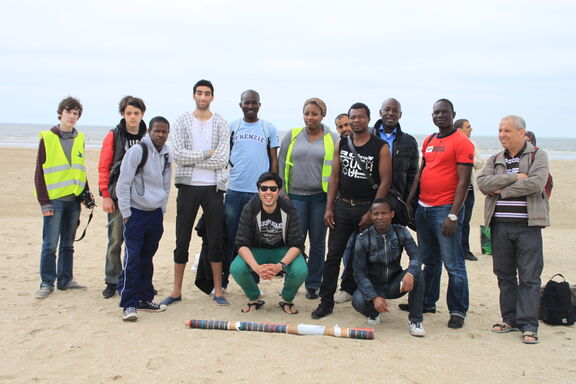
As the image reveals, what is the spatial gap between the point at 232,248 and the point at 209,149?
1.24 meters

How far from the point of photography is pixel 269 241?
535 cm

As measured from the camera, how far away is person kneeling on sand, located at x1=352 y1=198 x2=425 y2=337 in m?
4.84

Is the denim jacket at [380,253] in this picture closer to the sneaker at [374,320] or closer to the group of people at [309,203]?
the group of people at [309,203]

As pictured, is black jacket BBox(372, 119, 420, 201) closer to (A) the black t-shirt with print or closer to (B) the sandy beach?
(A) the black t-shirt with print

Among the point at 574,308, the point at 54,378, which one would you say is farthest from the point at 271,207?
the point at 574,308

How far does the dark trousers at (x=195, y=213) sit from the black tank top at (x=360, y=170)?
1.33 metres

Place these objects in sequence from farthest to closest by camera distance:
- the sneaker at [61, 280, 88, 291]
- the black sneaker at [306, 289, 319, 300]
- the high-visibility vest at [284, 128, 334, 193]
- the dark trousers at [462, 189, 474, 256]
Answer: the dark trousers at [462, 189, 474, 256], the sneaker at [61, 280, 88, 291], the black sneaker at [306, 289, 319, 300], the high-visibility vest at [284, 128, 334, 193]

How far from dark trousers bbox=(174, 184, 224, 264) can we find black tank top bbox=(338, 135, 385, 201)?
1.33 metres

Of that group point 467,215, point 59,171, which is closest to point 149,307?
point 59,171

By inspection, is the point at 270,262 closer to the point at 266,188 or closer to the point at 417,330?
the point at 266,188

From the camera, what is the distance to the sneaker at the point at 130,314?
493 centimetres

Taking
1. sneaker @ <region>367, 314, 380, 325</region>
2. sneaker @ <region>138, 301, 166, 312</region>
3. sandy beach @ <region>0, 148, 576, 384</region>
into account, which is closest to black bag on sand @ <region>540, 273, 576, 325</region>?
sandy beach @ <region>0, 148, 576, 384</region>

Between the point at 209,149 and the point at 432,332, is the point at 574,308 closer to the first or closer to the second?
the point at 432,332

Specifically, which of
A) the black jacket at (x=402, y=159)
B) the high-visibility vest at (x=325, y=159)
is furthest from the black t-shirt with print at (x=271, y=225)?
the black jacket at (x=402, y=159)
